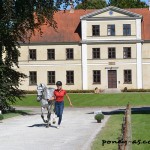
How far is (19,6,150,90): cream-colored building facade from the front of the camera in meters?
60.5

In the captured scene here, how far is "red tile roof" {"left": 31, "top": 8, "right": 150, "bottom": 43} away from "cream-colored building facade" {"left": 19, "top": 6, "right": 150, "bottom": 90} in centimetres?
32

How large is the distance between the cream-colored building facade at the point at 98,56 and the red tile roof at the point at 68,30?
32cm

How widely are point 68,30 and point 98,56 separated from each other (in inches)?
222

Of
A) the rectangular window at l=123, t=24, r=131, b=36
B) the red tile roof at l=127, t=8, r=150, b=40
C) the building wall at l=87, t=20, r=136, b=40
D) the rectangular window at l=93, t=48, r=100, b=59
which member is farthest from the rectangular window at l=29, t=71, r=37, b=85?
the red tile roof at l=127, t=8, r=150, b=40

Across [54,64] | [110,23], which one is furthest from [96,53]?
[54,64]

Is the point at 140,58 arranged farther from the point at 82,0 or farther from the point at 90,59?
the point at 82,0

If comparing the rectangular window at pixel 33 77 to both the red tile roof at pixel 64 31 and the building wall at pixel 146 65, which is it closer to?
the red tile roof at pixel 64 31

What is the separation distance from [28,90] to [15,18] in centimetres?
3631

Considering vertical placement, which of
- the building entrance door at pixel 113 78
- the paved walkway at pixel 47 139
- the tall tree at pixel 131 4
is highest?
the tall tree at pixel 131 4

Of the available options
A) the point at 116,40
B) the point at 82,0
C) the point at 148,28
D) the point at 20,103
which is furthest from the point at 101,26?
the point at 82,0

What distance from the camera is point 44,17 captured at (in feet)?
90.2

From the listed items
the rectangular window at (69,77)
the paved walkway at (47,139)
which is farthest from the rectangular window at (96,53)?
the paved walkway at (47,139)

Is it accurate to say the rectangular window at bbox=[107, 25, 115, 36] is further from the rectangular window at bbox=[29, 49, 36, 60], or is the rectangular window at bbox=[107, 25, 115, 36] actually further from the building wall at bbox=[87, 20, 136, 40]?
the rectangular window at bbox=[29, 49, 36, 60]

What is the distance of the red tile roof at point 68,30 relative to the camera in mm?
61625
